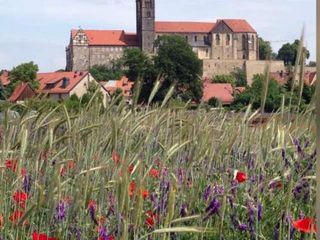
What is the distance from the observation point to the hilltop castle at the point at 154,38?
119938mm

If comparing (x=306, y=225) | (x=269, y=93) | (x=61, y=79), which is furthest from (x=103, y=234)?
(x=61, y=79)

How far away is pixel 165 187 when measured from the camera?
2.52 metres

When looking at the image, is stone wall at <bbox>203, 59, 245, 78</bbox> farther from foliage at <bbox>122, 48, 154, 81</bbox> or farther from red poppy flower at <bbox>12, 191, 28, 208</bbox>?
red poppy flower at <bbox>12, 191, 28, 208</bbox>

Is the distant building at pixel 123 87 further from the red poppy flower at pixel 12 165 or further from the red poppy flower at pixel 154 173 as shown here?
the red poppy flower at pixel 12 165

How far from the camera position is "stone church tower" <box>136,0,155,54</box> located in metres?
121

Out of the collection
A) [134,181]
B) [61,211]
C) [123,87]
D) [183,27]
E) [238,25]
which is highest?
[238,25]

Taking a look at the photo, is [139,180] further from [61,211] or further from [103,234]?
[61,211]

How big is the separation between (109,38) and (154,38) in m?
9.68

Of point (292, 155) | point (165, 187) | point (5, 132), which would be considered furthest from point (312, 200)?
point (5, 132)

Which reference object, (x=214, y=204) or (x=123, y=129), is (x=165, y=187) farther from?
(x=214, y=204)

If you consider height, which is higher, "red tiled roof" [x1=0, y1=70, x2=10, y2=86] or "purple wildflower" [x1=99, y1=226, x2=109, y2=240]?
"red tiled roof" [x1=0, y1=70, x2=10, y2=86]

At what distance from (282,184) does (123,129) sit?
1.96ft

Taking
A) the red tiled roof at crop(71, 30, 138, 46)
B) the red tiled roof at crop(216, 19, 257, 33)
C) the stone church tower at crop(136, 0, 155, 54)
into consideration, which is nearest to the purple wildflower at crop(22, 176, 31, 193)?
the stone church tower at crop(136, 0, 155, 54)

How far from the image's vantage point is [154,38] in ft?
397
